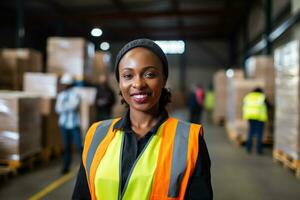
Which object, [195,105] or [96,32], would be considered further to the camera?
[96,32]

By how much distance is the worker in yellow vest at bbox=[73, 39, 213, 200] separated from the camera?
51.4 inches

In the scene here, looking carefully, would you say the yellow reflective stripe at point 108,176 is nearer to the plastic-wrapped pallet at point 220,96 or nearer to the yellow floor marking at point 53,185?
the yellow floor marking at point 53,185

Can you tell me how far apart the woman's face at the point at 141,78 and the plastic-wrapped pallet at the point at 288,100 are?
459 centimetres

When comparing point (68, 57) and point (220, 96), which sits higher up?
point (68, 57)

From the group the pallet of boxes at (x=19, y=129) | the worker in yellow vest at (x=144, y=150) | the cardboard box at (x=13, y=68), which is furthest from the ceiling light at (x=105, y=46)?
the worker in yellow vest at (x=144, y=150)

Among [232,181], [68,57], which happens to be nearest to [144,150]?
[232,181]

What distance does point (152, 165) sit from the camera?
1.33 metres

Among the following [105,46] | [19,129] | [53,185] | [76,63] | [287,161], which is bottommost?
[53,185]

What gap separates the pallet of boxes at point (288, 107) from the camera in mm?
5375

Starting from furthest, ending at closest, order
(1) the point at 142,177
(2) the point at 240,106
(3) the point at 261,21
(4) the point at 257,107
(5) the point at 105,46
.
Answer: (5) the point at 105,46 → (3) the point at 261,21 → (2) the point at 240,106 → (4) the point at 257,107 → (1) the point at 142,177

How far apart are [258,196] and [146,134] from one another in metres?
3.68

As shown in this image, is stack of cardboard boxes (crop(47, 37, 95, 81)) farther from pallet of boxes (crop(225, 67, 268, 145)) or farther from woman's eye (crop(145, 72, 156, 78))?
woman's eye (crop(145, 72, 156, 78))

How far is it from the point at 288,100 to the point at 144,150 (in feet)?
16.7

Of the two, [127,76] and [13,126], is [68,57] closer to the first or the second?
[13,126]
